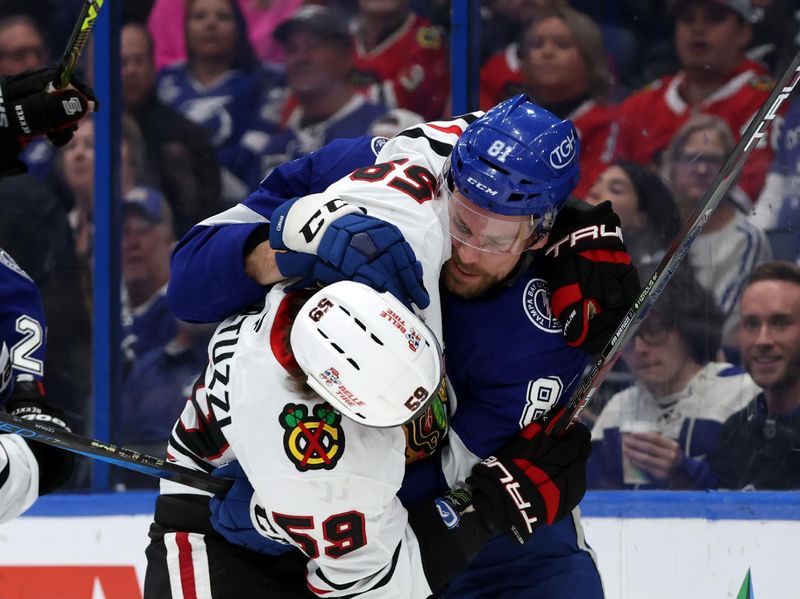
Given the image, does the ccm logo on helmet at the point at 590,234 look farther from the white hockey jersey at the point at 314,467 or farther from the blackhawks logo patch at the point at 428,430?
the white hockey jersey at the point at 314,467

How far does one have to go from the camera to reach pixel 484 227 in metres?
Result: 2.30

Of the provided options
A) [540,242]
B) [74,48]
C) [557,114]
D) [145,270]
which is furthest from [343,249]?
[145,270]

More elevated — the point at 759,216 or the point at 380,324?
the point at 380,324

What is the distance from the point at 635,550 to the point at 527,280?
1.18 meters

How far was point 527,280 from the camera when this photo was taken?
2.50 meters

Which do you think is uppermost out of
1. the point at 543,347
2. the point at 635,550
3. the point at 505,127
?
the point at 505,127

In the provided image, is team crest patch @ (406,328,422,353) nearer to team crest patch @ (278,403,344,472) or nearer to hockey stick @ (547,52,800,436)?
team crest patch @ (278,403,344,472)

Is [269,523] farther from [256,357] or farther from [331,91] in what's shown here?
[331,91]

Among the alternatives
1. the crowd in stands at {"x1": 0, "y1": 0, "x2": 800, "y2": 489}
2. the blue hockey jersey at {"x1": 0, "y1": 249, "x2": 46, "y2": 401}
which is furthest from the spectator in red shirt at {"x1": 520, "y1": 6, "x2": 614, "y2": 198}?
the blue hockey jersey at {"x1": 0, "y1": 249, "x2": 46, "y2": 401}

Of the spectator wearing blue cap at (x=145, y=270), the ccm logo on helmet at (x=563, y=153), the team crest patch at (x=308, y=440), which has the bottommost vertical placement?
the spectator wearing blue cap at (x=145, y=270)

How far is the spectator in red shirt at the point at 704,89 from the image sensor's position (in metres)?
3.69

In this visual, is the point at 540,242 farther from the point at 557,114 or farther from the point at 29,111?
the point at 557,114

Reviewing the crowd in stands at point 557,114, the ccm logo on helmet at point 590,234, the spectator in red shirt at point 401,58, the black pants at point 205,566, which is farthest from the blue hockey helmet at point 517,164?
the spectator in red shirt at point 401,58

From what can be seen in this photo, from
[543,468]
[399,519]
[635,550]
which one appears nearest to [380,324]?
[399,519]
